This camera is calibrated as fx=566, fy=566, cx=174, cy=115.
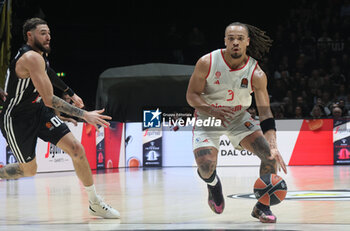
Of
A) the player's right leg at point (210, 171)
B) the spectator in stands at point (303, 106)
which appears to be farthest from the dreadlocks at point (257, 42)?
the spectator in stands at point (303, 106)

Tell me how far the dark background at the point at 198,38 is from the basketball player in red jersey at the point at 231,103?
9.80 meters

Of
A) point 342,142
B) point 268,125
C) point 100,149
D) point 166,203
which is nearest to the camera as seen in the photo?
point 268,125

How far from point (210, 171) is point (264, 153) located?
1.78ft

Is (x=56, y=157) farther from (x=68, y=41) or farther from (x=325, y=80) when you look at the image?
(x=325, y=80)

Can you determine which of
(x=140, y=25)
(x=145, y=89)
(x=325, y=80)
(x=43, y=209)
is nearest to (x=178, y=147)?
(x=145, y=89)

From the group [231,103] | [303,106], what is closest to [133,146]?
[303,106]

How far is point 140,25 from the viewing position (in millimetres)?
19578

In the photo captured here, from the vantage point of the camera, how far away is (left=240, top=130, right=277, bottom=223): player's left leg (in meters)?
5.30

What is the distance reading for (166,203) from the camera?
7.02 m

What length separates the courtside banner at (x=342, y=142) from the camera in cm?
1424

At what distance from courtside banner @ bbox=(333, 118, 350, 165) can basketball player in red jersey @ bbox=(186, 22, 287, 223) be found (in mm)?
9261

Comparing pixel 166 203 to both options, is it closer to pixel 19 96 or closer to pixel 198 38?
pixel 19 96

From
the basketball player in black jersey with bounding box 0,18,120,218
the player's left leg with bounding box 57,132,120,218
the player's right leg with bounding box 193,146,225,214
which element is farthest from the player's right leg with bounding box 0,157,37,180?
the player's right leg with bounding box 193,146,225,214

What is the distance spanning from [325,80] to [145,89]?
5.25 m
